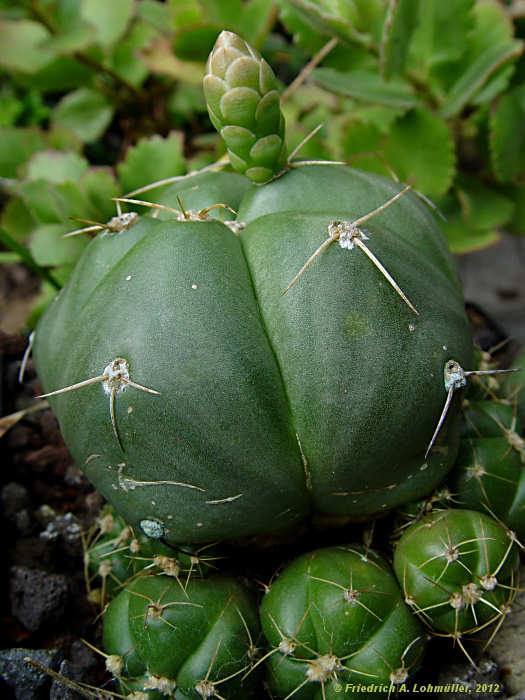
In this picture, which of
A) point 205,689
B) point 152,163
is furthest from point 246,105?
point 205,689

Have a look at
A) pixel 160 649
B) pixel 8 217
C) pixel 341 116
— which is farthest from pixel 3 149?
pixel 160 649

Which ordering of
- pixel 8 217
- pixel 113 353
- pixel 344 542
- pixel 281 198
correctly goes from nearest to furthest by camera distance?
pixel 113 353
pixel 281 198
pixel 344 542
pixel 8 217

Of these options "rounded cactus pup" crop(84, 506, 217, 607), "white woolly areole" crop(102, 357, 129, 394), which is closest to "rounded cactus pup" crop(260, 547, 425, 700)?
"rounded cactus pup" crop(84, 506, 217, 607)

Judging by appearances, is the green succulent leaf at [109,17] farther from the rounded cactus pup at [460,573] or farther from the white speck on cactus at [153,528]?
the rounded cactus pup at [460,573]

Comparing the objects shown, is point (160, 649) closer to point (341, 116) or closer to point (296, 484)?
point (296, 484)

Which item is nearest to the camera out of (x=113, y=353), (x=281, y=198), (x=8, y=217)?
(x=113, y=353)

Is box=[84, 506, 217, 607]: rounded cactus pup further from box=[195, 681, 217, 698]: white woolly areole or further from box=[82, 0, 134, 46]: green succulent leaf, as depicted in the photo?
box=[82, 0, 134, 46]: green succulent leaf
